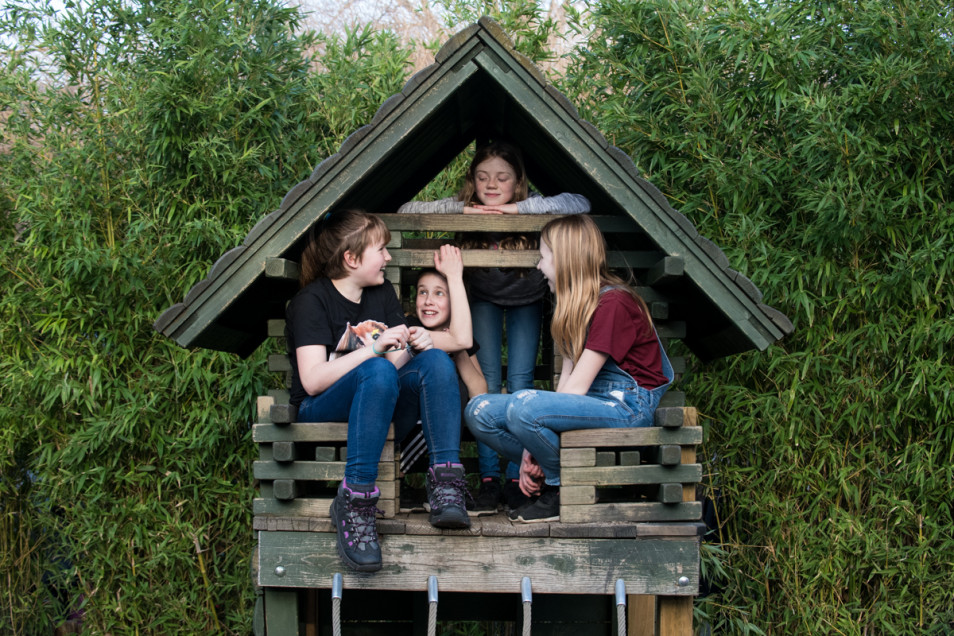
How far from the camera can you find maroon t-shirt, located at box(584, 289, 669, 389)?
3797 millimetres

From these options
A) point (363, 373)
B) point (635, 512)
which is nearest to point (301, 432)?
point (363, 373)

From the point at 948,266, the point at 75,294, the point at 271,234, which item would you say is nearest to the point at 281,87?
the point at 75,294

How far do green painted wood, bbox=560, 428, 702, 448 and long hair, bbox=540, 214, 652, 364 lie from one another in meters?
0.37

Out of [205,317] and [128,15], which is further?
[128,15]

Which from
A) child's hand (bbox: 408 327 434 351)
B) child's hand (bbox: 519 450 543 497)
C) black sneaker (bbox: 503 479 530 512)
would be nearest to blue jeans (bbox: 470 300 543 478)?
black sneaker (bbox: 503 479 530 512)

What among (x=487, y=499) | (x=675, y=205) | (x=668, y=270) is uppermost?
(x=675, y=205)

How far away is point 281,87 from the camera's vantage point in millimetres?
5691

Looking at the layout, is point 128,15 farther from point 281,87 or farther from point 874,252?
point 874,252

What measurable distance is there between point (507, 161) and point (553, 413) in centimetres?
138

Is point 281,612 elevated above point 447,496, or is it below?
below

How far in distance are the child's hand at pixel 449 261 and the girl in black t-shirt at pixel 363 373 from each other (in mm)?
243

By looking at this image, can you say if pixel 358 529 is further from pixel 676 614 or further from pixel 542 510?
pixel 676 614

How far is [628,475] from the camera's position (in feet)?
12.2

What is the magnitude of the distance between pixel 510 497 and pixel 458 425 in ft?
2.05
